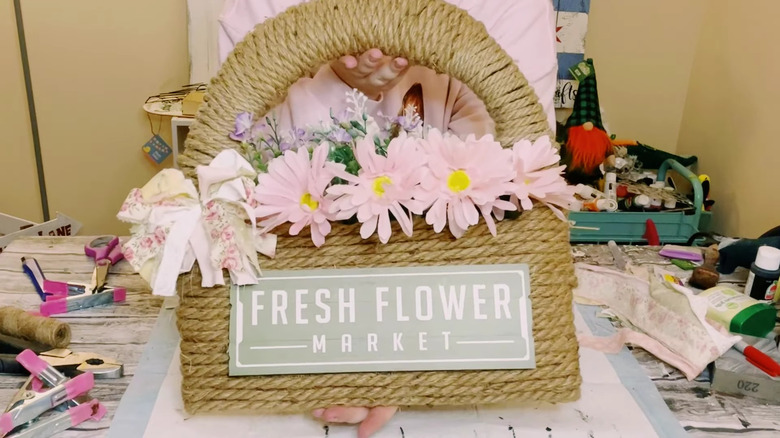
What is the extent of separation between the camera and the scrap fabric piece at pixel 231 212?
69 cm

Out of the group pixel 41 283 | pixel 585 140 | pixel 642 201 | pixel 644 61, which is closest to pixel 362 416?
pixel 41 283

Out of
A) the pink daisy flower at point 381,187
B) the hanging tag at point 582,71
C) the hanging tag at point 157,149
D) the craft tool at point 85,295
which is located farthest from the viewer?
the hanging tag at point 157,149

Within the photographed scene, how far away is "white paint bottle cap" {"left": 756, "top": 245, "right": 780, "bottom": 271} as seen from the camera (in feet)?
3.17

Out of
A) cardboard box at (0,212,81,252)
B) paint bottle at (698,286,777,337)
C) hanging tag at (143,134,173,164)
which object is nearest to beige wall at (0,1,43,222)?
hanging tag at (143,134,173,164)

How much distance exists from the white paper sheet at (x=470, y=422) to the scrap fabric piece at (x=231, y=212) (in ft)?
0.57

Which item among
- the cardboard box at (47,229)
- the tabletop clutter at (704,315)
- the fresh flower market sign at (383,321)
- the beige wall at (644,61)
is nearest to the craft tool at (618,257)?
the tabletop clutter at (704,315)

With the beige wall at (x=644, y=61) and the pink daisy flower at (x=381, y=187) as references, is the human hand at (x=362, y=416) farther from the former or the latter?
the beige wall at (x=644, y=61)

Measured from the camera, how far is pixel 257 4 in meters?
0.96

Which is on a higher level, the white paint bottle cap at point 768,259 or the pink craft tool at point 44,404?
the white paint bottle cap at point 768,259

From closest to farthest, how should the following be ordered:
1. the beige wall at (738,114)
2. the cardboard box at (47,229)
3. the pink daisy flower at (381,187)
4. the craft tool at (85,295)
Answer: the pink daisy flower at (381,187) < the craft tool at (85,295) < the cardboard box at (47,229) < the beige wall at (738,114)

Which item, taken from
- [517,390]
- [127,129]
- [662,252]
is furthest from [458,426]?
[127,129]

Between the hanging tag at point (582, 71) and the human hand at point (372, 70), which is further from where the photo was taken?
the hanging tag at point (582, 71)

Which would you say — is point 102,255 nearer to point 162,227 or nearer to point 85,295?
point 85,295

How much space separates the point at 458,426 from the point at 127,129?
1.97 metres
